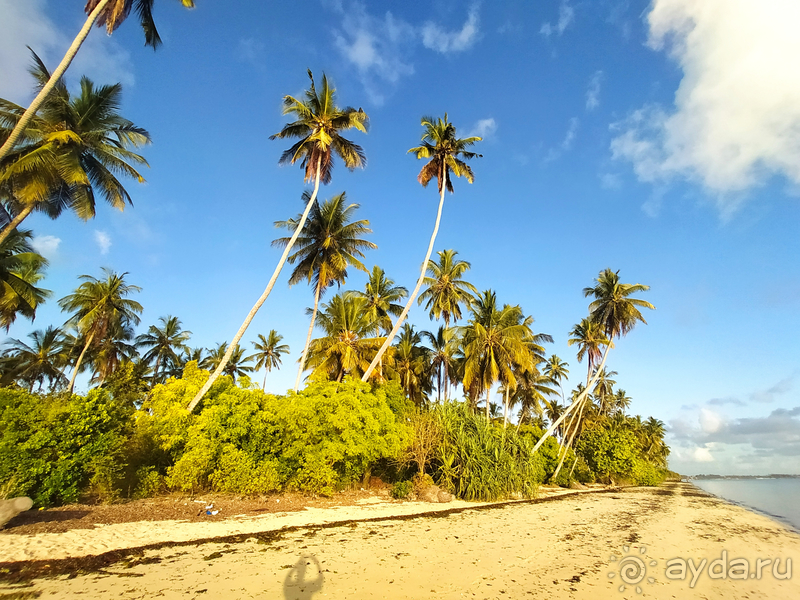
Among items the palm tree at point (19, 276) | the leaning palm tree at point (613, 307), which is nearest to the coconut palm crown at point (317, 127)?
the palm tree at point (19, 276)

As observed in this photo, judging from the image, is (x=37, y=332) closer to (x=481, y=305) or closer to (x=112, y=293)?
(x=112, y=293)

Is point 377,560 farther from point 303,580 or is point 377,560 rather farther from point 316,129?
point 316,129

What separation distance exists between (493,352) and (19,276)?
82.1 feet

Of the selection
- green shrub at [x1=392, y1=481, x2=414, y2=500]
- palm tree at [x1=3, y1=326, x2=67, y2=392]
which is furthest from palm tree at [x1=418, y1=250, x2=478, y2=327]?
palm tree at [x1=3, y1=326, x2=67, y2=392]

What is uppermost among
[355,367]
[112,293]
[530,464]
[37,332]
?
[112,293]

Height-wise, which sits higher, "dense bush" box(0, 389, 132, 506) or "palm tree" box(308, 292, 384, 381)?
"palm tree" box(308, 292, 384, 381)

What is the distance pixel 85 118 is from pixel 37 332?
27255 millimetres

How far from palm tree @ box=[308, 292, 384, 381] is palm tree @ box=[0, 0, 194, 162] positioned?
15.4 meters

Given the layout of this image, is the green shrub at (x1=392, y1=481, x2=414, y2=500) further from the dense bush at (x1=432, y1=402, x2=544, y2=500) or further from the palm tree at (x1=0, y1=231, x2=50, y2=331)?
the palm tree at (x1=0, y1=231, x2=50, y2=331)

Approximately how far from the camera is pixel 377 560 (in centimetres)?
761

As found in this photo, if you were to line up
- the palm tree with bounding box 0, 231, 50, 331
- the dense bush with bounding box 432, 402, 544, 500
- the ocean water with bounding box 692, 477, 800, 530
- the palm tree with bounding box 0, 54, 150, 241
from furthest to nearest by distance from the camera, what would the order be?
the ocean water with bounding box 692, 477, 800, 530 < the dense bush with bounding box 432, 402, 544, 500 < the palm tree with bounding box 0, 231, 50, 331 < the palm tree with bounding box 0, 54, 150, 241

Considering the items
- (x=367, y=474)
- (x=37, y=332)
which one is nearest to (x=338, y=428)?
(x=367, y=474)

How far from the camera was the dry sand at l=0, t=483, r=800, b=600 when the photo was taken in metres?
5.94

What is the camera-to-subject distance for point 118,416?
11375mm
